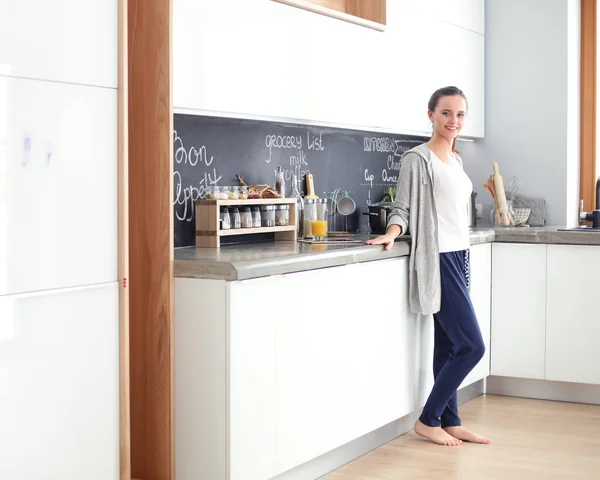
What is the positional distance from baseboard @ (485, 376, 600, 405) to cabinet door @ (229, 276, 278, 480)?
216 centimetres

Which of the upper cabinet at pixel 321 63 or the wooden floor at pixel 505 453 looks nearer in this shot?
the upper cabinet at pixel 321 63

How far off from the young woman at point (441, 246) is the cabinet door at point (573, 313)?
2.88ft

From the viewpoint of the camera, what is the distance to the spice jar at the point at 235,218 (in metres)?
3.57

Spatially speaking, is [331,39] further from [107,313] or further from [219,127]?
[107,313]

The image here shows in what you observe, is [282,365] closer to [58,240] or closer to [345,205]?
[58,240]

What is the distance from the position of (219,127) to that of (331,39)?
60 centimetres

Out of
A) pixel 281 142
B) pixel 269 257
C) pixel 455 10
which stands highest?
pixel 455 10

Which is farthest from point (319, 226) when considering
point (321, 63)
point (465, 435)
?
point (465, 435)

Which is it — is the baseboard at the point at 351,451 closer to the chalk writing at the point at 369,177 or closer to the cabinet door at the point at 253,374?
the cabinet door at the point at 253,374

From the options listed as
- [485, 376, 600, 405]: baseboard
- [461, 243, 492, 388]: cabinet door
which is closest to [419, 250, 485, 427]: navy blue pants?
[461, 243, 492, 388]: cabinet door

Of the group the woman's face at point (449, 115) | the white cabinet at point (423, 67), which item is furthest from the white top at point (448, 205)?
the white cabinet at point (423, 67)

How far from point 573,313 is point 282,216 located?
165 centimetres

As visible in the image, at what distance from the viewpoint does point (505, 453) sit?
148 inches

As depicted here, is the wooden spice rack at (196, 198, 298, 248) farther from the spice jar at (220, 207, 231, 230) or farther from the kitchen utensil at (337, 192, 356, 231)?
the kitchen utensil at (337, 192, 356, 231)
